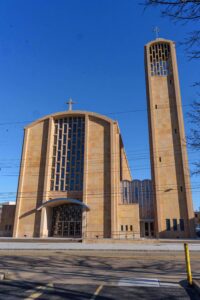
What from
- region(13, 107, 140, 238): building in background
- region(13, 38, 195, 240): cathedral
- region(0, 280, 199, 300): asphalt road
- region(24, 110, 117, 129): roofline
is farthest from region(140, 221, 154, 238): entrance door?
region(0, 280, 199, 300): asphalt road

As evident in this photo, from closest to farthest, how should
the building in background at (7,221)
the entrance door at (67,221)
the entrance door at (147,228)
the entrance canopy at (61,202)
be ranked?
the entrance canopy at (61,202)
the entrance door at (67,221)
the entrance door at (147,228)
the building in background at (7,221)

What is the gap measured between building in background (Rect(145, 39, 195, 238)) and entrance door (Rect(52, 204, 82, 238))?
1232cm

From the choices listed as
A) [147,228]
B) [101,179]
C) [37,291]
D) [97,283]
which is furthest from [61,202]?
[37,291]

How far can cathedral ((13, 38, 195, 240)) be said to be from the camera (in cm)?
3388

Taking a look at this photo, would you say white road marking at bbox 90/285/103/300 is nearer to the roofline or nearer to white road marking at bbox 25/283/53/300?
white road marking at bbox 25/283/53/300

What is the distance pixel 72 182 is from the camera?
124ft

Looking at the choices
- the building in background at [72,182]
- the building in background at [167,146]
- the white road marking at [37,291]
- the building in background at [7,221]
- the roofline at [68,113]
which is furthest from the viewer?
the roofline at [68,113]

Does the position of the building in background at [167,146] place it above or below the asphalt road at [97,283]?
above

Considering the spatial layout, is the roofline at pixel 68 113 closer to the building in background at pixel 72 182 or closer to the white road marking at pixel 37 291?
the building in background at pixel 72 182

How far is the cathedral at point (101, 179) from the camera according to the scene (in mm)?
33875

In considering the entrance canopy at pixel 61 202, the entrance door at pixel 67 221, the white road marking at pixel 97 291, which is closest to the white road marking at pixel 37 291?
the white road marking at pixel 97 291

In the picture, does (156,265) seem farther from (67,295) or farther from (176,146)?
(176,146)

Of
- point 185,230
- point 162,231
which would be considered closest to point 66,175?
point 162,231

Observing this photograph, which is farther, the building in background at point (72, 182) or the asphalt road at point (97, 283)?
the building in background at point (72, 182)
